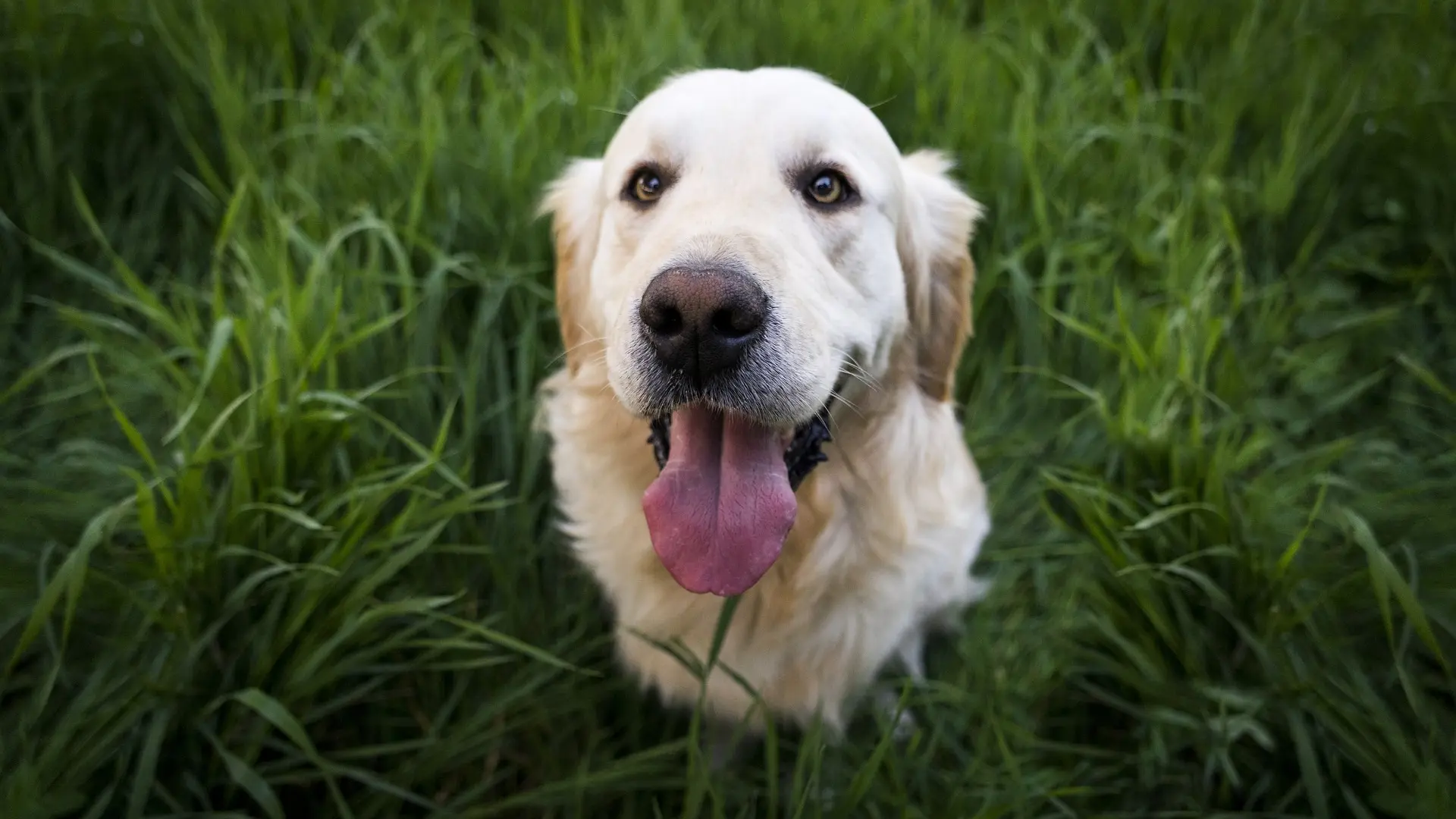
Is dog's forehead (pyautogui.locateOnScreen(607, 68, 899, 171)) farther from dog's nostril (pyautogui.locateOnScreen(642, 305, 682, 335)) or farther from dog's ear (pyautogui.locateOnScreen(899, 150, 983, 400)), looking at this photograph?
dog's nostril (pyautogui.locateOnScreen(642, 305, 682, 335))

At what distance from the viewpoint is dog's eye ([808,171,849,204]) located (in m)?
1.85

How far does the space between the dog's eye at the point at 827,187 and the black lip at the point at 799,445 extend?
42 cm

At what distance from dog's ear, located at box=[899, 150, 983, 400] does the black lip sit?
0.38 metres

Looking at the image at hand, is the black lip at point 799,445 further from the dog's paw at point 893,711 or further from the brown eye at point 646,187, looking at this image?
the dog's paw at point 893,711

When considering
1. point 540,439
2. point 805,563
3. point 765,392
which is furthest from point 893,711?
point 540,439

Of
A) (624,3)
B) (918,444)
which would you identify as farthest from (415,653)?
(624,3)

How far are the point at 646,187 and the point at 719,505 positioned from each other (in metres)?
0.69

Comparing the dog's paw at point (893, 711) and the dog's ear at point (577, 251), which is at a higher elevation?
the dog's ear at point (577, 251)

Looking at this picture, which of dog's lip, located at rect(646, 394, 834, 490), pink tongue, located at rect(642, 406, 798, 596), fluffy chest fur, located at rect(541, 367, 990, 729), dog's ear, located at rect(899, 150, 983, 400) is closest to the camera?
pink tongue, located at rect(642, 406, 798, 596)

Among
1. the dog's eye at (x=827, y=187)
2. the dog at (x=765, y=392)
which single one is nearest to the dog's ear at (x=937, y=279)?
the dog at (x=765, y=392)

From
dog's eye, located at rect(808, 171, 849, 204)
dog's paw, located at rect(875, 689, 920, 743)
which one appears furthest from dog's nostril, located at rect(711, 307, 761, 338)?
dog's paw, located at rect(875, 689, 920, 743)

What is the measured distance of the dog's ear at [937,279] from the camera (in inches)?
84.5

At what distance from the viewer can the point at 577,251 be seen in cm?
221

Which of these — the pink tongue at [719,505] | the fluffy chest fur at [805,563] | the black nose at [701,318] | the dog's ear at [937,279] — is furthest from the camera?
the dog's ear at [937,279]
